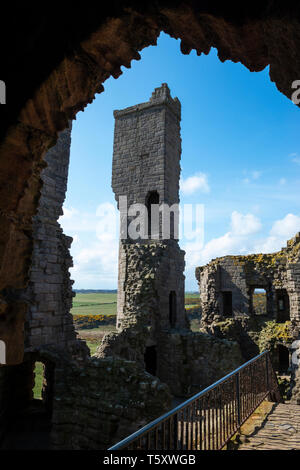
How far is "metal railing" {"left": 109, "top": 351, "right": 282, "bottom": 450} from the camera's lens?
340 centimetres

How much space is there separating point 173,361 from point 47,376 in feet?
16.5

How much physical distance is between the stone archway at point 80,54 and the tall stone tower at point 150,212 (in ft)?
38.4

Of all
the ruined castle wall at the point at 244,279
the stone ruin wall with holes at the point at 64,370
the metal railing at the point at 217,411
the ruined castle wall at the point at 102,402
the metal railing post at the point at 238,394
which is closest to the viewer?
the metal railing at the point at 217,411

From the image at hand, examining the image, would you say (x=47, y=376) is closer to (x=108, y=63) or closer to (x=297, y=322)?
(x=108, y=63)

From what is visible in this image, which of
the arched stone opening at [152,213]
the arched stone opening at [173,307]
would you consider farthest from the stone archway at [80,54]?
the arched stone opening at [173,307]

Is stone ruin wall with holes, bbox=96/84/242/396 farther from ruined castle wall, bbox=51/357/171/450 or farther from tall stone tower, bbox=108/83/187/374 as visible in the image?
ruined castle wall, bbox=51/357/171/450

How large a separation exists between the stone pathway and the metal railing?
296mm

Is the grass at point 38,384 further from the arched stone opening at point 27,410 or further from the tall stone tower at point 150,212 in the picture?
the tall stone tower at point 150,212

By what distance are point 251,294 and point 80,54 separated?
19.5m

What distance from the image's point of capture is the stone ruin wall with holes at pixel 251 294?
657 inches

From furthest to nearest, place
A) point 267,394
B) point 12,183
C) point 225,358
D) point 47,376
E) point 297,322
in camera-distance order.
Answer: point 297,322 < point 225,358 < point 47,376 < point 267,394 < point 12,183

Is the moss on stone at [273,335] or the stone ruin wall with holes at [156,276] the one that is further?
the moss on stone at [273,335]
